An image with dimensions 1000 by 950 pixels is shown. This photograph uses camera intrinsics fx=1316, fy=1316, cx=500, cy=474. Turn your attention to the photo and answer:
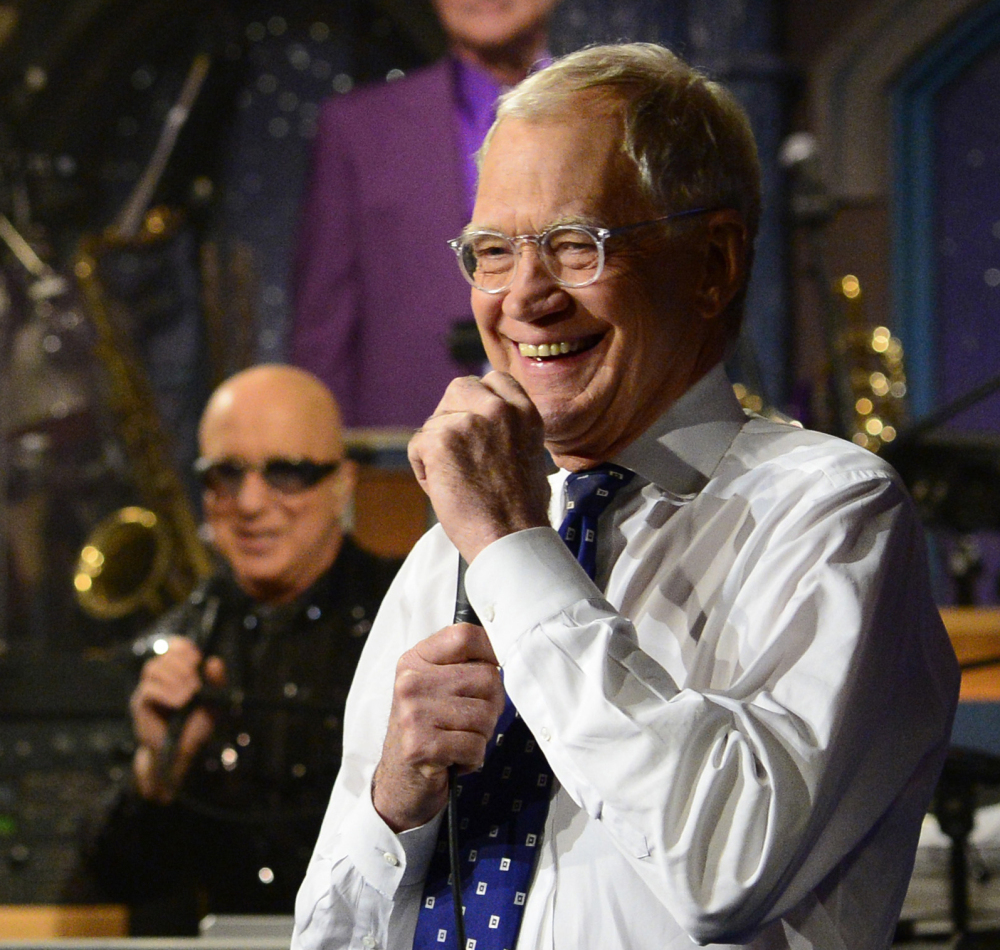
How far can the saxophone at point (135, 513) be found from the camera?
421 centimetres

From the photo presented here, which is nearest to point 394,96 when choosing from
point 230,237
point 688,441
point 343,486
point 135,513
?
point 230,237

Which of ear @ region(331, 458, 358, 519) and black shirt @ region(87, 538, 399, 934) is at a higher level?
ear @ region(331, 458, 358, 519)

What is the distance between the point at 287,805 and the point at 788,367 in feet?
7.65

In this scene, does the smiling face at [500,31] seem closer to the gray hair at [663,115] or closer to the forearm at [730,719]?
the gray hair at [663,115]

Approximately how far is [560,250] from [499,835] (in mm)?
509

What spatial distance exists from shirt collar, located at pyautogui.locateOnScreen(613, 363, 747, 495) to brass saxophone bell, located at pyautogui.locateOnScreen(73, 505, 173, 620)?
3216 mm

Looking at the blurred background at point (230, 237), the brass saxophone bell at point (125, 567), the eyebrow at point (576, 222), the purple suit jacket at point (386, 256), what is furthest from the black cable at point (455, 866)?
the brass saxophone bell at point (125, 567)

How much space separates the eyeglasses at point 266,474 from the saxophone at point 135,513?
4.43 ft

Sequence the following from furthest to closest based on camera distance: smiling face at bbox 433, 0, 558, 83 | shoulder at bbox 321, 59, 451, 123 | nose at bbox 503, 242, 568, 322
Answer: shoulder at bbox 321, 59, 451, 123 → smiling face at bbox 433, 0, 558, 83 → nose at bbox 503, 242, 568, 322

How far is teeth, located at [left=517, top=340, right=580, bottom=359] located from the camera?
1195mm

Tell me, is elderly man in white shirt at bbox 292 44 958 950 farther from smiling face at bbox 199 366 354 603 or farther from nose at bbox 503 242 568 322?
smiling face at bbox 199 366 354 603

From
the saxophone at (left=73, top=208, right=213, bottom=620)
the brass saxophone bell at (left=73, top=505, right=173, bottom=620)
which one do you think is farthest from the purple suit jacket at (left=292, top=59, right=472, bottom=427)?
the brass saxophone bell at (left=73, top=505, right=173, bottom=620)

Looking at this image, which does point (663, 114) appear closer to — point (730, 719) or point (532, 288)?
point (532, 288)

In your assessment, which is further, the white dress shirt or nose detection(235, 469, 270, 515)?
nose detection(235, 469, 270, 515)
